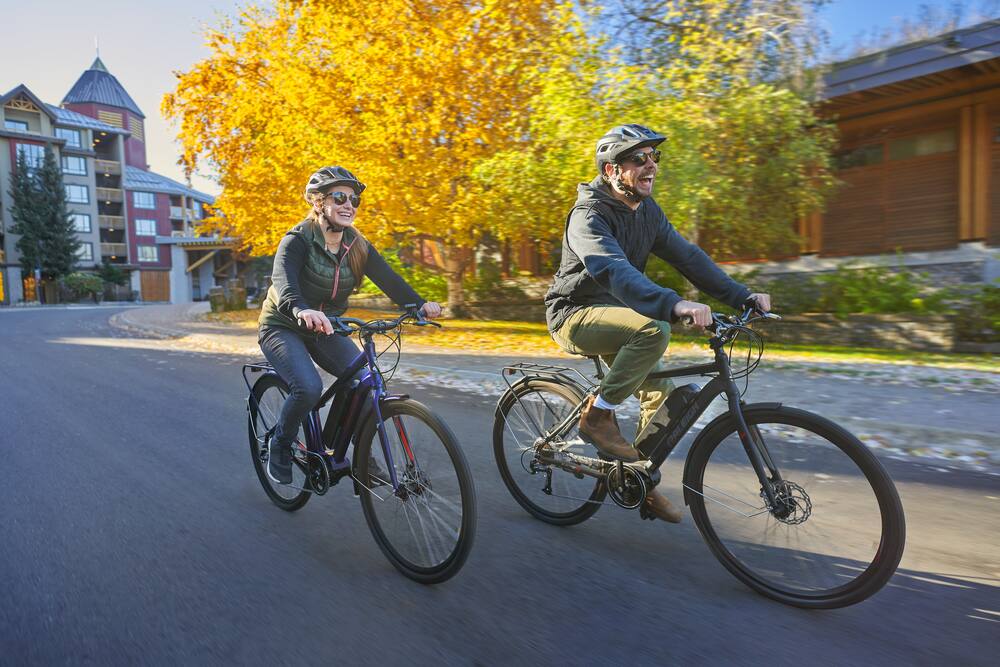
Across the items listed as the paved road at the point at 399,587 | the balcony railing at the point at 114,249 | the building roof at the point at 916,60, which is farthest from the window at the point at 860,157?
the balcony railing at the point at 114,249

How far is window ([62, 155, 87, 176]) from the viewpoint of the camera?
5984 cm

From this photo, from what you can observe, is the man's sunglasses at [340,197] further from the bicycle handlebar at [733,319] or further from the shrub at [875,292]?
the shrub at [875,292]

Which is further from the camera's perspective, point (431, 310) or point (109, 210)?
point (109, 210)

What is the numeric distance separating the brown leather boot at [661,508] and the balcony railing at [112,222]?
233 ft

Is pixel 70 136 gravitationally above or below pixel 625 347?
above

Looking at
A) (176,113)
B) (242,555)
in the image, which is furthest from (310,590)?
(176,113)

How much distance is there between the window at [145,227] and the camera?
2640 inches

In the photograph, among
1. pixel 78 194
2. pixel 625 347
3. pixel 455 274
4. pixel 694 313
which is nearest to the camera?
pixel 694 313

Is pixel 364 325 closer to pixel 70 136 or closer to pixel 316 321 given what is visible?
pixel 316 321

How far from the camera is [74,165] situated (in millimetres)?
60562

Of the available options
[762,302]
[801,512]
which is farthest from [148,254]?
[801,512]

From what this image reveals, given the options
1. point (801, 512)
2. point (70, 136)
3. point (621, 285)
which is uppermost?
point (70, 136)

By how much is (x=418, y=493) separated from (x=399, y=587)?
410 millimetres

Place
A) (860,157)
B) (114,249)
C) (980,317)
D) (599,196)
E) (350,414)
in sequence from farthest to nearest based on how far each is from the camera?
(114,249)
(860,157)
(980,317)
(350,414)
(599,196)
